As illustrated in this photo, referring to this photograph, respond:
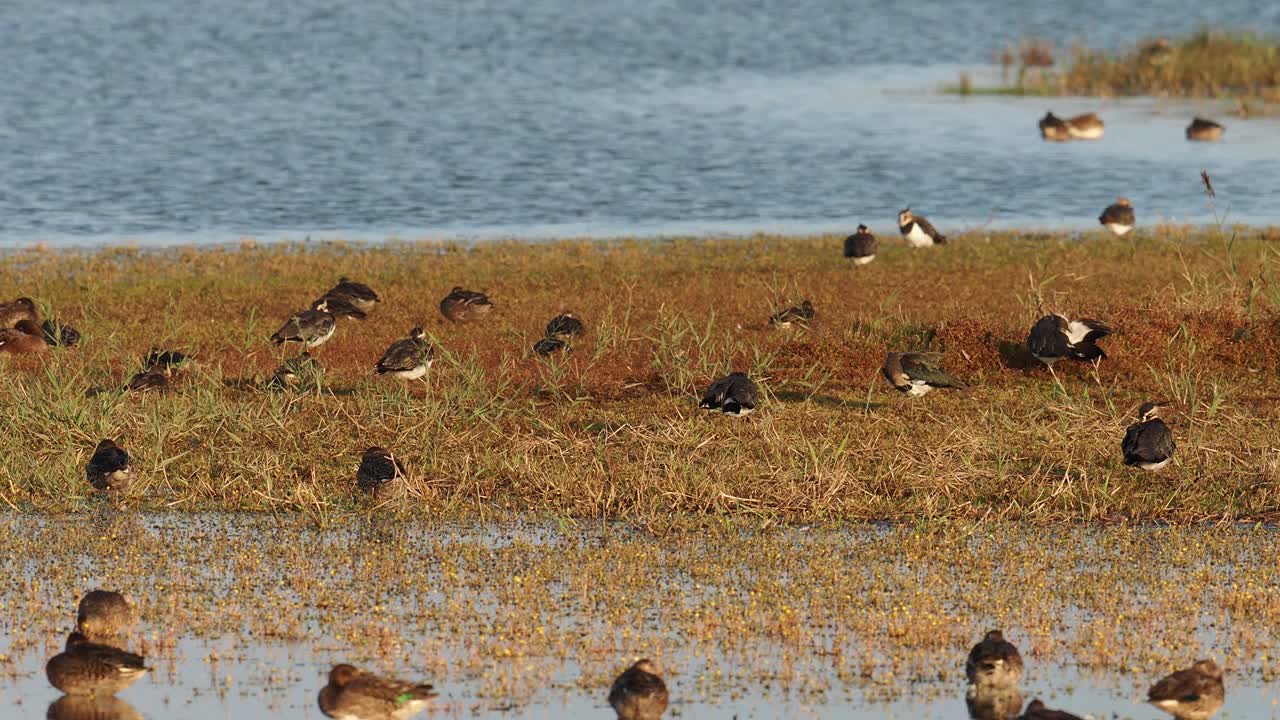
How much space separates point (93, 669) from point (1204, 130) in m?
31.4

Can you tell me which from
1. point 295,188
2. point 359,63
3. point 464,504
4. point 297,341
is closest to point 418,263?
point 297,341

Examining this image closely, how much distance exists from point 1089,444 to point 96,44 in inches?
1770

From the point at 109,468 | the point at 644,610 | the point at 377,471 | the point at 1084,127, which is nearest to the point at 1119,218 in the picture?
the point at 1084,127

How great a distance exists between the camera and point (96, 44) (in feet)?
182

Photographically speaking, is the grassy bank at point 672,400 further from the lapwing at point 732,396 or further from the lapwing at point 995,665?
the lapwing at point 995,665

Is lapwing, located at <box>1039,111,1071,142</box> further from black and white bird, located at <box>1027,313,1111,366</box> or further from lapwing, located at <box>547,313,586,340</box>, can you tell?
black and white bird, located at <box>1027,313,1111,366</box>

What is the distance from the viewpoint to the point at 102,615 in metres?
10.7

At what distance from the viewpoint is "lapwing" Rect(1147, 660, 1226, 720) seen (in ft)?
31.1

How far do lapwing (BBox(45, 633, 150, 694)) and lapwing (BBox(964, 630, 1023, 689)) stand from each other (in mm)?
4115

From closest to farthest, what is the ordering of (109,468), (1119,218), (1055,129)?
1. (109,468)
2. (1119,218)
3. (1055,129)

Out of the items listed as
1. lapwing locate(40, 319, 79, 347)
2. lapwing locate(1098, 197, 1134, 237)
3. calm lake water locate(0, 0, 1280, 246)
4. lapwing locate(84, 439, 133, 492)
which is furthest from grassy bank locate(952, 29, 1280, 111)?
lapwing locate(84, 439, 133, 492)

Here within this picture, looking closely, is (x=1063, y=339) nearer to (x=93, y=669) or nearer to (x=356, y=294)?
(x=356, y=294)

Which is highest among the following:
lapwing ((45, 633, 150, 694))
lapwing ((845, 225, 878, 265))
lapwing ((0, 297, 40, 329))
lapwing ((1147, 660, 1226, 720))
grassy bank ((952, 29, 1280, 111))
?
grassy bank ((952, 29, 1280, 111))

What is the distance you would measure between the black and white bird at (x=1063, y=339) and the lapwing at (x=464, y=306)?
5.93 metres
